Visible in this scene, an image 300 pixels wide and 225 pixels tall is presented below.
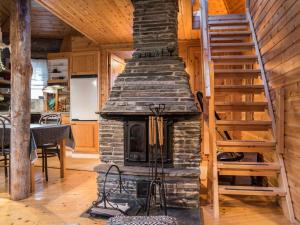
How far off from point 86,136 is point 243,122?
3.87m

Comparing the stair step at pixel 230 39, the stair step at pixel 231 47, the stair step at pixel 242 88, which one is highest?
the stair step at pixel 230 39

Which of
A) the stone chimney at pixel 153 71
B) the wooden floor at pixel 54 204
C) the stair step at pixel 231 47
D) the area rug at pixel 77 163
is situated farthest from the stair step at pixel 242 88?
the area rug at pixel 77 163

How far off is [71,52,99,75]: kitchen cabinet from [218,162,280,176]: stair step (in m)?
4.03

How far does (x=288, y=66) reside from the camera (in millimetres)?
3023

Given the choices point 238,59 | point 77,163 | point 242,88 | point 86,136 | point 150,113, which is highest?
point 238,59

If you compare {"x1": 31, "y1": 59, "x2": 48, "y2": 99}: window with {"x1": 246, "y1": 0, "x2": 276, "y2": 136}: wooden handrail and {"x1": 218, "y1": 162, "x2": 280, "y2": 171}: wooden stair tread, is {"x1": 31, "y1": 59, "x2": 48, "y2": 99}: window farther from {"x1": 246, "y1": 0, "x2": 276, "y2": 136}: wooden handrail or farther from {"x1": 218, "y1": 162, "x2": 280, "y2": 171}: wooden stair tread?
{"x1": 218, "y1": 162, "x2": 280, "y2": 171}: wooden stair tread

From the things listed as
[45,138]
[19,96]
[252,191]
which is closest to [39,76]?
[45,138]

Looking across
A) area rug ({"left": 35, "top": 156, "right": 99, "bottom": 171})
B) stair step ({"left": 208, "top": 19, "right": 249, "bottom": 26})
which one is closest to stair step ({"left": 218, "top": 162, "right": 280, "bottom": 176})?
area rug ({"left": 35, "top": 156, "right": 99, "bottom": 171})

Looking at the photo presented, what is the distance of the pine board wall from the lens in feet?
9.14

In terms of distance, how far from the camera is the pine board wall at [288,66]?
2.79 meters

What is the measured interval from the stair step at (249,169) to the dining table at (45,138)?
2377mm

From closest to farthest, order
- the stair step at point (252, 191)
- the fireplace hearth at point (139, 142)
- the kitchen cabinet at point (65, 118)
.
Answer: the stair step at point (252, 191), the fireplace hearth at point (139, 142), the kitchen cabinet at point (65, 118)

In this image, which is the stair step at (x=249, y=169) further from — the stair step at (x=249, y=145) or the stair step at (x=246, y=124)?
the stair step at (x=246, y=124)

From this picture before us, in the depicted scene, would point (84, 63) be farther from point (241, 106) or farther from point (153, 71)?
point (241, 106)
